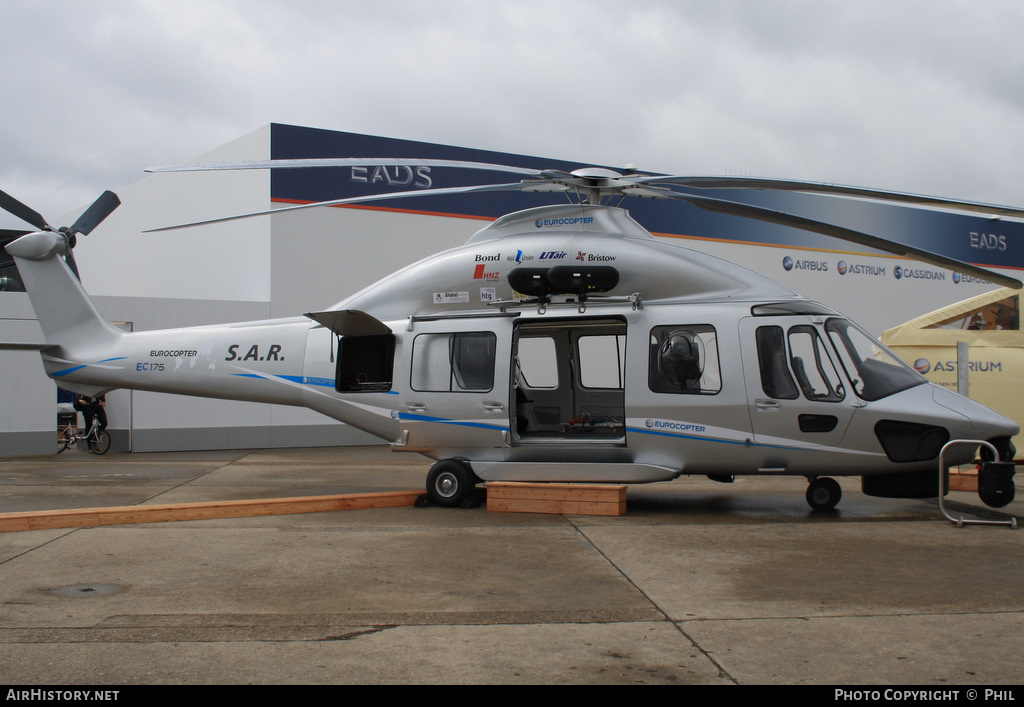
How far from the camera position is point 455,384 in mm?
10055

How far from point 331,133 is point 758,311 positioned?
12.5 m

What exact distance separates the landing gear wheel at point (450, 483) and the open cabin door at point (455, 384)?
249mm

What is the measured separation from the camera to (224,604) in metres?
5.48

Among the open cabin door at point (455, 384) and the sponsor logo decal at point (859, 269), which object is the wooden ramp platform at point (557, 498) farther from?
the sponsor logo decal at point (859, 269)

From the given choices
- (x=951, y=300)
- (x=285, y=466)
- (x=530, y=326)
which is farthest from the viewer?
(x=951, y=300)

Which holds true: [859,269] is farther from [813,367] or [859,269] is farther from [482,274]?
[482,274]

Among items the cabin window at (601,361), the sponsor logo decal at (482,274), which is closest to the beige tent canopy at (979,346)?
the cabin window at (601,361)

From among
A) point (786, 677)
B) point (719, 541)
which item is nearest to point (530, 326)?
point (719, 541)

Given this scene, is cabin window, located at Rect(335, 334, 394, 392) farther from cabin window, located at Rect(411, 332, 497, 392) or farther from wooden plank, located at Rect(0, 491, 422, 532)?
wooden plank, located at Rect(0, 491, 422, 532)

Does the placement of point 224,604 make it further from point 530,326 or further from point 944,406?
point 944,406

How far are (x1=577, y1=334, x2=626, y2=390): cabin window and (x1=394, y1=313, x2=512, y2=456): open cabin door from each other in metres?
1.73

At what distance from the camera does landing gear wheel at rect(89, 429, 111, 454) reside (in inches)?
695

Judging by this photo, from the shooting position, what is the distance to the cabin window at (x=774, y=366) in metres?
8.95

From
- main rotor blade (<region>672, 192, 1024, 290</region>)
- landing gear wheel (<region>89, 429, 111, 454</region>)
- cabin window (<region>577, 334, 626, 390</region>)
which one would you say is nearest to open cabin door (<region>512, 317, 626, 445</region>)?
cabin window (<region>577, 334, 626, 390</region>)
